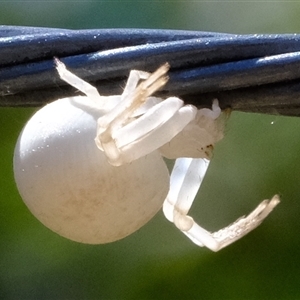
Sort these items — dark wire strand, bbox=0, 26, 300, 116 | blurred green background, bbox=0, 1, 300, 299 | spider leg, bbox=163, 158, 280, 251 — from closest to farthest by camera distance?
1. dark wire strand, bbox=0, 26, 300, 116
2. spider leg, bbox=163, 158, 280, 251
3. blurred green background, bbox=0, 1, 300, 299

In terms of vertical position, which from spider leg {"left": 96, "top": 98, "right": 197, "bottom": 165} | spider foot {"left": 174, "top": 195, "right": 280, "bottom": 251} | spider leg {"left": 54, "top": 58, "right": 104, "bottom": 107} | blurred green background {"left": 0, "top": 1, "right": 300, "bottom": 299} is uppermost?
blurred green background {"left": 0, "top": 1, "right": 300, "bottom": 299}

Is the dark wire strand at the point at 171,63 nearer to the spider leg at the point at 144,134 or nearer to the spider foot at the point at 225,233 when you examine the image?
the spider leg at the point at 144,134

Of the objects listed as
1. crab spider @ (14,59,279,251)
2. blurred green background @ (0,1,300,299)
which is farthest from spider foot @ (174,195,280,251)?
blurred green background @ (0,1,300,299)

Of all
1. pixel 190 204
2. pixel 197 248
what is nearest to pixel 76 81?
pixel 190 204

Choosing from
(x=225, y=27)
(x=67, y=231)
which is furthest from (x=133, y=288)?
(x=67, y=231)

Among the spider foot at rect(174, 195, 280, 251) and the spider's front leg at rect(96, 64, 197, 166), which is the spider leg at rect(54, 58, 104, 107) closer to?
the spider's front leg at rect(96, 64, 197, 166)

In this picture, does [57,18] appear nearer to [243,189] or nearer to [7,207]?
[7,207]

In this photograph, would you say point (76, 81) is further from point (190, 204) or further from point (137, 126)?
point (190, 204)

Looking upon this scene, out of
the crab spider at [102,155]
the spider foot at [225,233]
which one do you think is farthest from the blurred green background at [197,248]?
the crab spider at [102,155]
